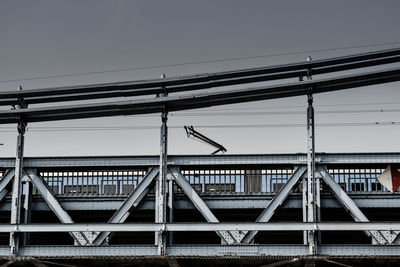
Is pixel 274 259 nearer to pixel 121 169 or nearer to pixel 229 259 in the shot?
pixel 229 259

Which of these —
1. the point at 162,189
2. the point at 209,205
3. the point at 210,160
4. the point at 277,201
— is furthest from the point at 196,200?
the point at 277,201

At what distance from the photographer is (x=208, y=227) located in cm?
3291

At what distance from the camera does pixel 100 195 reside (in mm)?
37312

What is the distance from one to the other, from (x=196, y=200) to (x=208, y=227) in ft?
8.00

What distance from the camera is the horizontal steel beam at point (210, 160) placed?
34.9 metres

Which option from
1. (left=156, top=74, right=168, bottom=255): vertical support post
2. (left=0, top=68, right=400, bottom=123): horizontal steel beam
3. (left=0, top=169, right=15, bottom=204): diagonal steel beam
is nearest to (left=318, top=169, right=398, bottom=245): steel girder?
(left=0, top=68, right=400, bottom=123): horizontal steel beam

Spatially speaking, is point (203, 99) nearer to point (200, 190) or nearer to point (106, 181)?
point (200, 190)

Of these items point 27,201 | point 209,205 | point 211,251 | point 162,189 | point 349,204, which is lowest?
point 211,251

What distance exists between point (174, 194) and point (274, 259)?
6704mm

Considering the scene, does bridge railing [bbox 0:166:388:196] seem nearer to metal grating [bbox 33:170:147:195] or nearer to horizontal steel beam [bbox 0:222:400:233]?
metal grating [bbox 33:170:147:195]

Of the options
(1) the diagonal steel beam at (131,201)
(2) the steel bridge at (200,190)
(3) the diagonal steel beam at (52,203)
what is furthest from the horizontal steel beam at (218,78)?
(1) the diagonal steel beam at (131,201)

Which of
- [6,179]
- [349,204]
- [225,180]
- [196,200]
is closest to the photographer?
[349,204]

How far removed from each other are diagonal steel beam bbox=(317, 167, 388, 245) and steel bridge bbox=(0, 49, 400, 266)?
0.17ft

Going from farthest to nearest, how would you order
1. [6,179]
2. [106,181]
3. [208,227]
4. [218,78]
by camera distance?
[106,181], [218,78], [6,179], [208,227]
